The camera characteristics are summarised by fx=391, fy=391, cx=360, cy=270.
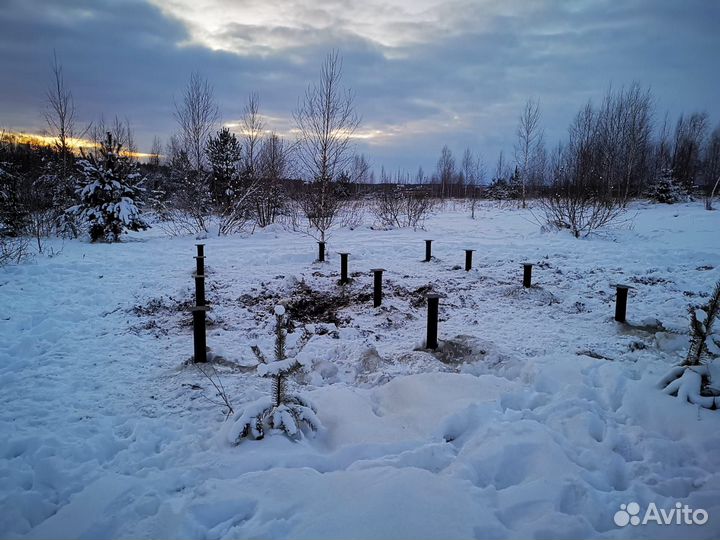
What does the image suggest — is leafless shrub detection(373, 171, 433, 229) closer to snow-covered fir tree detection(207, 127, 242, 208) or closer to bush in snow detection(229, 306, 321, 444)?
snow-covered fir tree detection(207, 127, 242, 208)

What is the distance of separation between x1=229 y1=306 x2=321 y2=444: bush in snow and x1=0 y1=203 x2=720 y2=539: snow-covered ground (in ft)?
0.39

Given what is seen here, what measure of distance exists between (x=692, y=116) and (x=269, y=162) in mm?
44013

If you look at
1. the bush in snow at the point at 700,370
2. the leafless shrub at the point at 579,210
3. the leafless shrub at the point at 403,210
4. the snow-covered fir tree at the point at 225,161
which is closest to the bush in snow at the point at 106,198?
the snow-covered fir tree at the point at 225,161

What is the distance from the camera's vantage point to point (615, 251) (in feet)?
37.0

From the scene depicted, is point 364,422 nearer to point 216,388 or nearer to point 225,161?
point 216,388

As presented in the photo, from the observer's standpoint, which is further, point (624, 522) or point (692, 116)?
point (692, 116)

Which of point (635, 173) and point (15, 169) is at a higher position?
point (635, 173)

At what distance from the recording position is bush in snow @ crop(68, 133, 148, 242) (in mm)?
13914

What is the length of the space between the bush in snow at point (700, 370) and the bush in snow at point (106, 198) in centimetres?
1561

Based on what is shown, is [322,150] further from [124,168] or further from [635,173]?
[635,173]

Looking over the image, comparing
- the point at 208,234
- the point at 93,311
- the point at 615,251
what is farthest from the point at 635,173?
the point at 93,311

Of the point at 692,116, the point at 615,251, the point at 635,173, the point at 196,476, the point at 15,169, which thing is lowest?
the point at 196,476

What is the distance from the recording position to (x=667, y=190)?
28.0 m

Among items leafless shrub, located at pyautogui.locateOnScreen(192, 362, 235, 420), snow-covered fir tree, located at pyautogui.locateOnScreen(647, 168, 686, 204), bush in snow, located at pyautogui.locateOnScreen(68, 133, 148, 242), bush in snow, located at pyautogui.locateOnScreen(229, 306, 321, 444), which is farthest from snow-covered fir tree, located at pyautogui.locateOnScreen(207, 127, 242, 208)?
snow-covered fir tree, located at pyautogui.locateOnScreen(647, 168, 686, 204)
